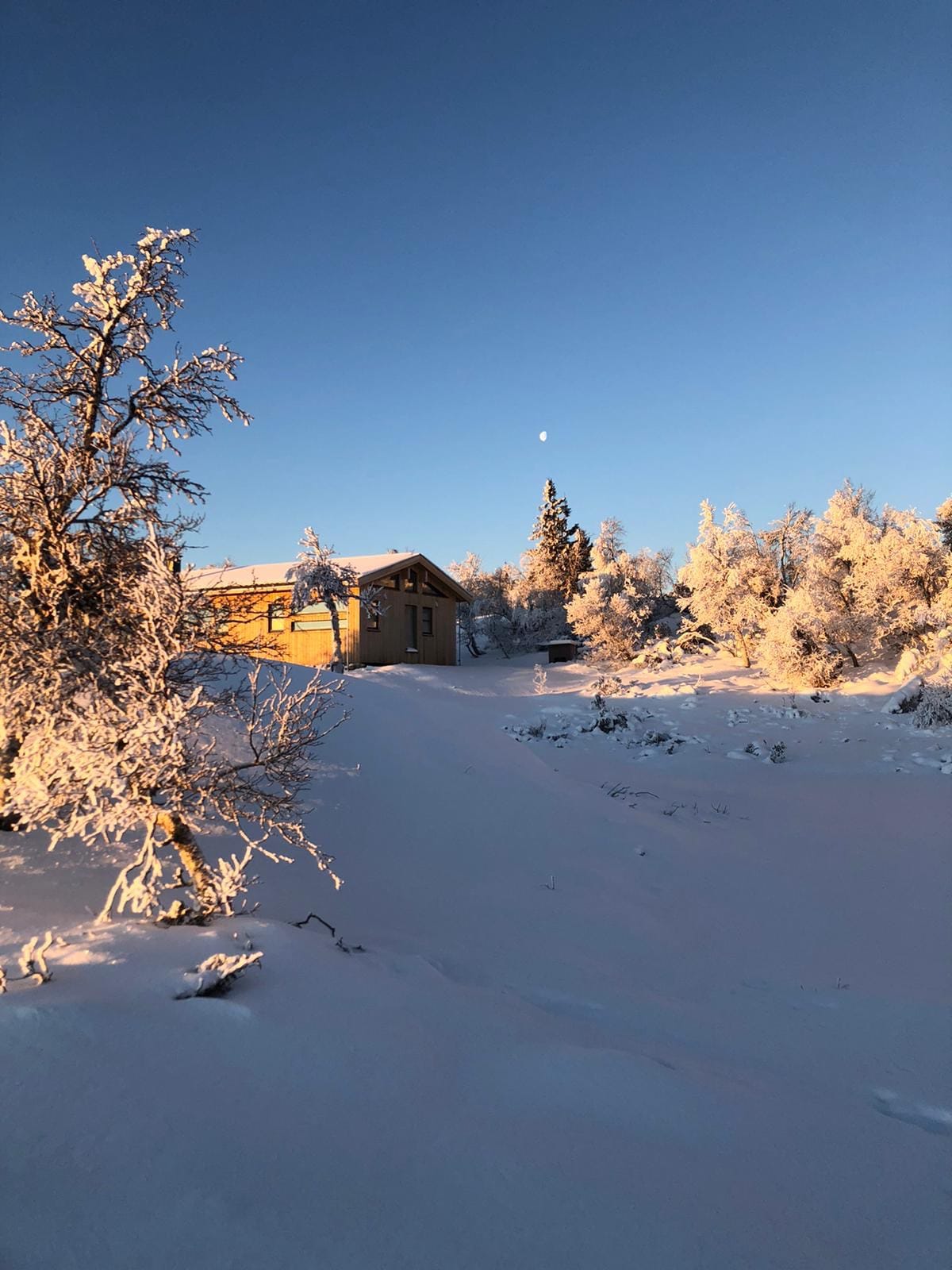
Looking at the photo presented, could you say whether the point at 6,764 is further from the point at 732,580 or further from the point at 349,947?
the point at 732,580

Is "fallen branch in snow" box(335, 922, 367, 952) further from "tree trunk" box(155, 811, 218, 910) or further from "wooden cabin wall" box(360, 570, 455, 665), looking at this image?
"wooden cabin wall" box(360, 570, 455, 665)

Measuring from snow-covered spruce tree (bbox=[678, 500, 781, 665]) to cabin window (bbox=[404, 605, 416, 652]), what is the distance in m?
12.2

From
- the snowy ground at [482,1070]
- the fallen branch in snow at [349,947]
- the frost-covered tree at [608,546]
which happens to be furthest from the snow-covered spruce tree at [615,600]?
the fallen branch in snow at [349,947]

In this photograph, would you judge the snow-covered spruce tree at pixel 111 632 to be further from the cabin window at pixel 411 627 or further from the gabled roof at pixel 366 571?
the cabin window at pixel 411 627

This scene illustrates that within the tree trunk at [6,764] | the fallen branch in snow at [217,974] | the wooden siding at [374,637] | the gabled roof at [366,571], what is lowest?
the fallen branch in snow at [217,974]

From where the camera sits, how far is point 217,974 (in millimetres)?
3359

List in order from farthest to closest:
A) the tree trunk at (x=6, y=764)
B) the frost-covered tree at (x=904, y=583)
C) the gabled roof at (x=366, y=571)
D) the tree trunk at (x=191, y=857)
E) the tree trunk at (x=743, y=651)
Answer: the gabled roof at (x=366, y=571), the tree trunk at (x=743, y=651), the frost-covered tree at (x=904, y=583), the tree trunk at (x=6, y=764), the tree trunk at (x=191, y=857)

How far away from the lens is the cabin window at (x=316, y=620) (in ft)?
91.4

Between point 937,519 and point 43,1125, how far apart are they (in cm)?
2983

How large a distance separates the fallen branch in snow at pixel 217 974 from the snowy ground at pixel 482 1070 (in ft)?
0.38

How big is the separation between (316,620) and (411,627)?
494cm

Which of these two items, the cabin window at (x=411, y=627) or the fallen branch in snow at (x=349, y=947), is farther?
the cabin window at (x=411, y=627)

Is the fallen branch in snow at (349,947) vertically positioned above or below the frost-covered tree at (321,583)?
below

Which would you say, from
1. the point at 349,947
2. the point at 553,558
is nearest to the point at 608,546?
the point at 553,558
